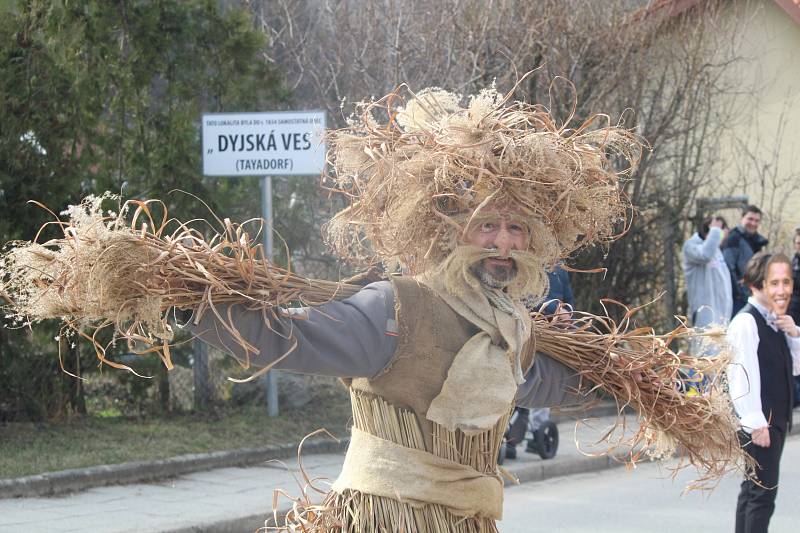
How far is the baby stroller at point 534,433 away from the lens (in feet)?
32.0

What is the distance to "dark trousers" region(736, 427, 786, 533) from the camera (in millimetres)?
5695

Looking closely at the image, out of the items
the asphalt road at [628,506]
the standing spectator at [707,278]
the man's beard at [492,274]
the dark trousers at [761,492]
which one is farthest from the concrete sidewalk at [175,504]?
the standing spectator at [707,278]

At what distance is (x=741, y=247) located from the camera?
13.3 meters

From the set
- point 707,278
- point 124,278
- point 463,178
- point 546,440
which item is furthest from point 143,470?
point 707,278

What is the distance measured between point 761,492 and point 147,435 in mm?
5404

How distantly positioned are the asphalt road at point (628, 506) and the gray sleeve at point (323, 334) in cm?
464

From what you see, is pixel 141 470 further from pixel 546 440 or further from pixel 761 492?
pixel 761 492

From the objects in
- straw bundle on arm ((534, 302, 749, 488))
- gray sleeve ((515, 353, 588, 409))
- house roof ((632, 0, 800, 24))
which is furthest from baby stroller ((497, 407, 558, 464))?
gray sleeve ((515, 353, 588, 409))

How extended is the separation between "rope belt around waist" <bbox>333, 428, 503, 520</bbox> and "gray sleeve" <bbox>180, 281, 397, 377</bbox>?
24 cm

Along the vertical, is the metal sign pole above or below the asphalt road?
above

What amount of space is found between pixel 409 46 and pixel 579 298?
11.6 ft

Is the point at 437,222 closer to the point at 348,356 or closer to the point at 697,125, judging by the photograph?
the point at 348,356

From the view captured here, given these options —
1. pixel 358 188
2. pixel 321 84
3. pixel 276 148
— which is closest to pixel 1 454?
pixel 276 148

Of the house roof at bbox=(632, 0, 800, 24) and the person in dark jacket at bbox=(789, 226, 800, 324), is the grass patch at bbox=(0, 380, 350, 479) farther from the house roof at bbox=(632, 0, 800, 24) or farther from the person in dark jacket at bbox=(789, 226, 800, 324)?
the house roof at bbox=(632, 0, 800, 24)
